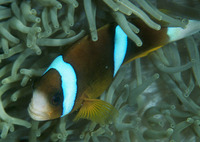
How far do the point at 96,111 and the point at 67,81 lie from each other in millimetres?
186

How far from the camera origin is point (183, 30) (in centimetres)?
106

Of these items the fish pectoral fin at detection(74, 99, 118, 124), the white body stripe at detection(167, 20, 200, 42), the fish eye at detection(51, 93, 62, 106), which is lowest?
the fish pectoral fin at detection(74, 99, 118, 124)

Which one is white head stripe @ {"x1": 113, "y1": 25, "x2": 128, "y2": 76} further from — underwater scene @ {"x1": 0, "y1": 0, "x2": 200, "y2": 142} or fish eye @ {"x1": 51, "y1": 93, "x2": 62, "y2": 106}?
fish eye @ {"x1": 51, "y1": 93, "x2": 62, "y2": 106}

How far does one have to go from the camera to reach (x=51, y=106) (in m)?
0.82

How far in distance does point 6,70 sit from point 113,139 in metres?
0.58

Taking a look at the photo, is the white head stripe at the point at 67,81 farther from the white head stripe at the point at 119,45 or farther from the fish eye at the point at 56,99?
the white head stripe at the point at 119,45

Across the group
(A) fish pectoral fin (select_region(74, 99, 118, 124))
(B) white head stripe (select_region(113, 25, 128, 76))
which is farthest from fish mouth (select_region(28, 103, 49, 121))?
(B) white head stripe (select_region(113, 25, 128, 76))

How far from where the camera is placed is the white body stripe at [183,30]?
41.5 inches

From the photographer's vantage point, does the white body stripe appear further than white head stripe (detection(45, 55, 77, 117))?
Yes

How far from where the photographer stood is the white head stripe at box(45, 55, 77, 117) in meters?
0.84

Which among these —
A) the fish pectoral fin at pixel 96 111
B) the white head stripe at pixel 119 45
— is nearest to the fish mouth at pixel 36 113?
the fish pectoral fin at pixel 96 111

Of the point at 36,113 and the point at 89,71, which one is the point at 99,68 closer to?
the point at 89,71

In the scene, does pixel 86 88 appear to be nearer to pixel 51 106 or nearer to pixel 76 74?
pixel 76 74

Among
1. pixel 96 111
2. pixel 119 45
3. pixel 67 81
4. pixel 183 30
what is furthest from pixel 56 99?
pixel 183 30
